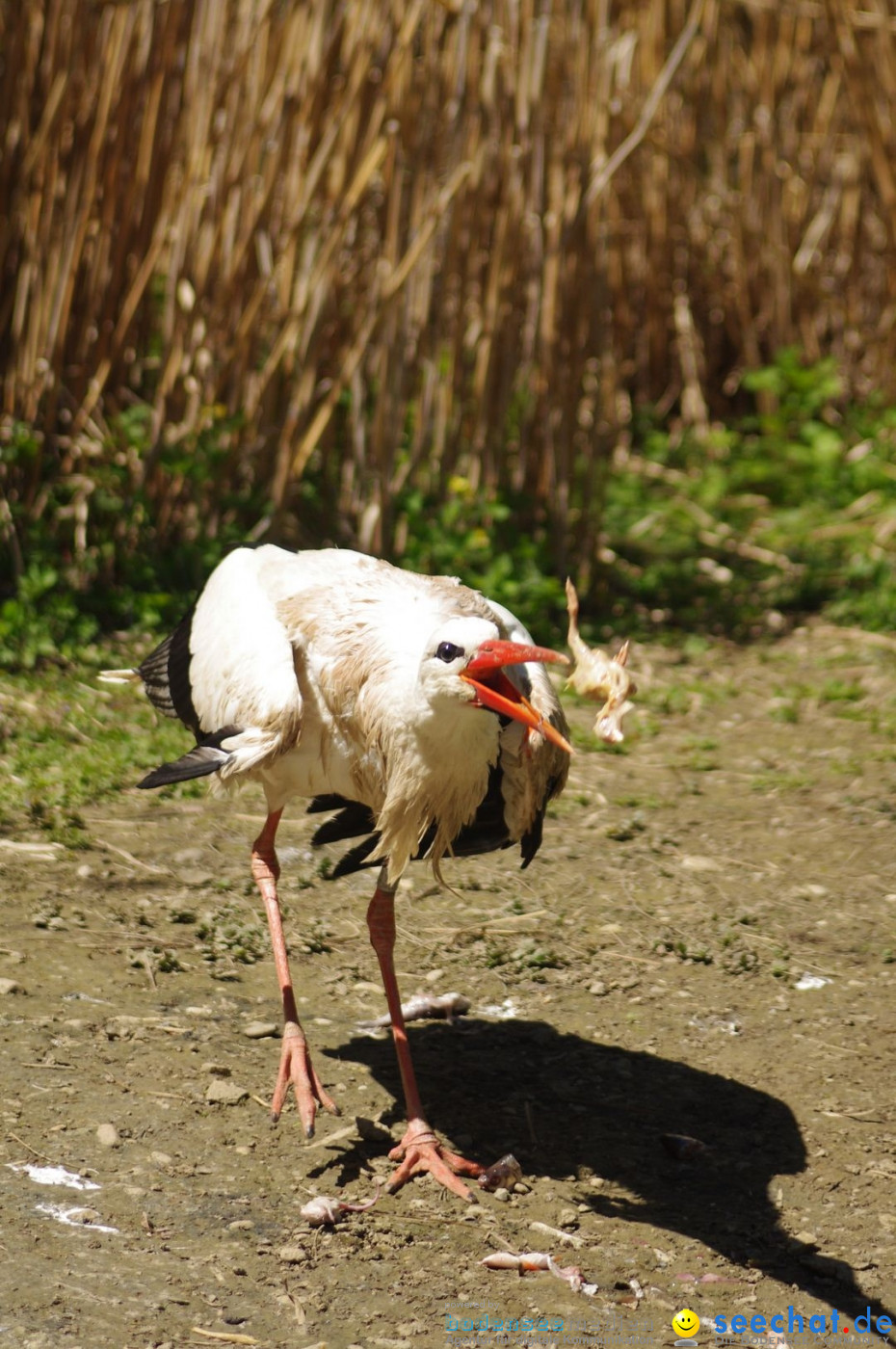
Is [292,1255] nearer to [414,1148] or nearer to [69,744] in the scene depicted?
[414,1148]

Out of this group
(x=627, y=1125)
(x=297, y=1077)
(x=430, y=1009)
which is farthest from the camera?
(x=430, y=1009)

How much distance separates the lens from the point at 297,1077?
342 centimetres

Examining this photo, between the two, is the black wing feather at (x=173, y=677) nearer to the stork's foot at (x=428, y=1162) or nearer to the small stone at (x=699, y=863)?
the stork's foot at (x=428, y=1162)

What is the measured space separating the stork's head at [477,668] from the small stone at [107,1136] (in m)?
1.24

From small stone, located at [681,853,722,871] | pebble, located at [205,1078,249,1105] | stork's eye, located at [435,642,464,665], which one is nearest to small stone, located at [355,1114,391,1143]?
pebble, located at [205,1078,249,1105]

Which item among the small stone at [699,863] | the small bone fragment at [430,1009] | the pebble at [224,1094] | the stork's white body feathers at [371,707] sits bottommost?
the small bone fragment at [430,1009]

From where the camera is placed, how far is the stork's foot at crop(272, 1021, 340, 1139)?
11.2ft

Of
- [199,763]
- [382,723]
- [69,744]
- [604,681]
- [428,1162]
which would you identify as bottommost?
[69,744]

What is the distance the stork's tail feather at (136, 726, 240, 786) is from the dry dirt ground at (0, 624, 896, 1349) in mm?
695

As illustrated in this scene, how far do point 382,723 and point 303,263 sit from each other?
3513 mm

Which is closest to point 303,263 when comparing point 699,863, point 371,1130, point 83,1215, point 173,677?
point 173,677

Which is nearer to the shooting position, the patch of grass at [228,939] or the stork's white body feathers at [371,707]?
the stork's white body feathers at [371,707]

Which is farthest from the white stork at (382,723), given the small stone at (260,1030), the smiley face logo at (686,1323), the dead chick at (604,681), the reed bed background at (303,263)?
the reed bed background at (303,263)

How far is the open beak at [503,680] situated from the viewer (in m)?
2.83
